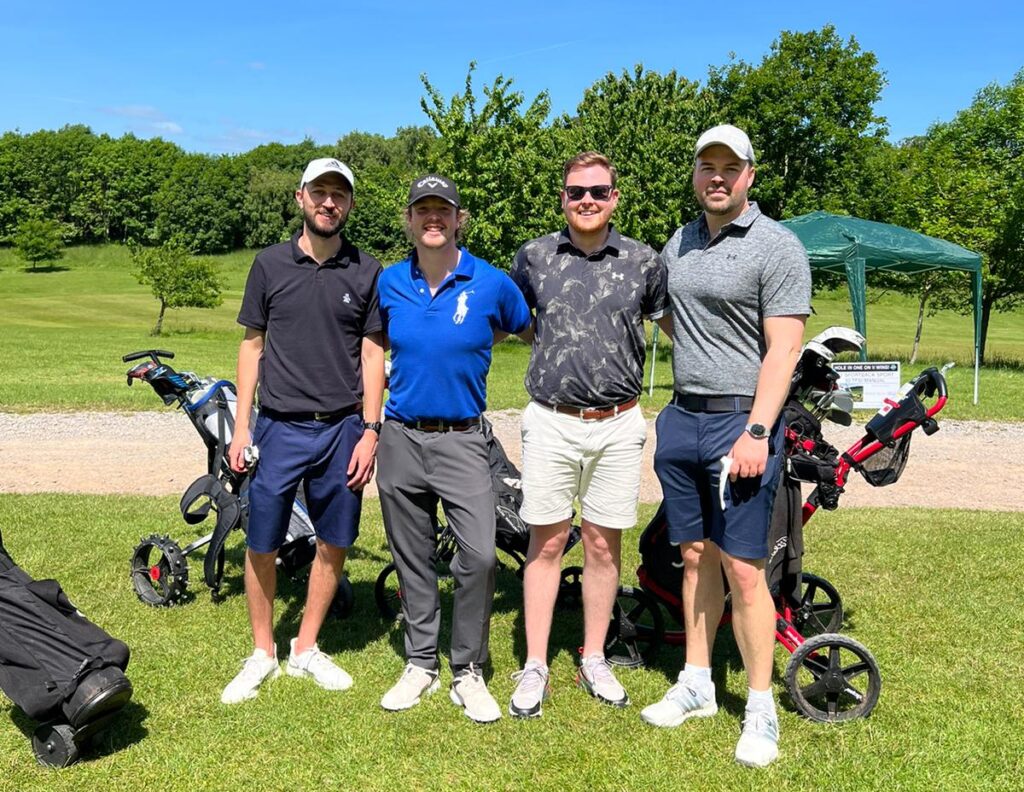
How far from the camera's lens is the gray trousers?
4.17 metres

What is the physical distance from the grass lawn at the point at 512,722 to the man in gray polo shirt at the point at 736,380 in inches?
16.0

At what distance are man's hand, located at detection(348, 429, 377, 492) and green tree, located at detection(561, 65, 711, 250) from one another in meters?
24.1

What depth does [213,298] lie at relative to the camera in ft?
122

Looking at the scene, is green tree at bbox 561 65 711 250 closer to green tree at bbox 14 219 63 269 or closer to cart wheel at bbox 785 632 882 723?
cart wheel at bbox 785 632 882 723

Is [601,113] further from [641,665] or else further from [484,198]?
[641,665]

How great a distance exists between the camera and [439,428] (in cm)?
416

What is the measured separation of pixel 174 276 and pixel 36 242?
40.9 m

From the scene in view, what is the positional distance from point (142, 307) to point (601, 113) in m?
25.8

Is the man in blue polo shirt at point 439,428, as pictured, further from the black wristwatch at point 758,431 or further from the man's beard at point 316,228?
the black wristwatch at point 758,431

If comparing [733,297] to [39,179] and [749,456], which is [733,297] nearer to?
[749,456]

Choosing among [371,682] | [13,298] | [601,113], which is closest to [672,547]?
[371,682]

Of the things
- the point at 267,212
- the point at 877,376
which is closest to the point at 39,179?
the point at 267,212

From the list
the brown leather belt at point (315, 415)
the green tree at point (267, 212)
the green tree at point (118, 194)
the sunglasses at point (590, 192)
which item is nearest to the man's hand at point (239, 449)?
the brown leather belt at point (315, 415)

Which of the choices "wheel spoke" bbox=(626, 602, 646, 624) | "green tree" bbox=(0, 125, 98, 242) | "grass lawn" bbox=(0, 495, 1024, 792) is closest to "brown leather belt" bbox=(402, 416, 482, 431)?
"grass lawn" bbox=(0, 495, 1024, 792)
